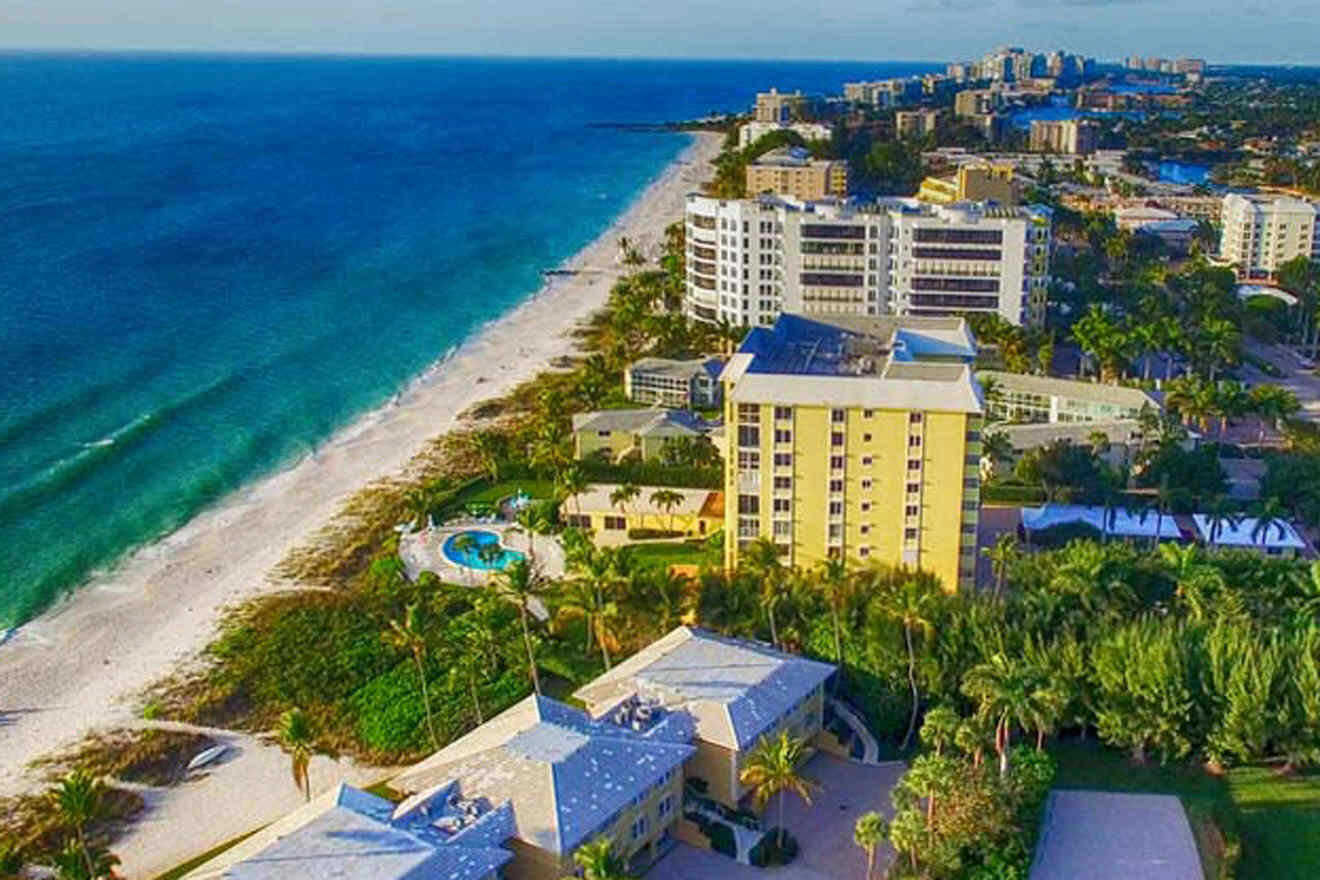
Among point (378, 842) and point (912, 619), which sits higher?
point (912, 619)

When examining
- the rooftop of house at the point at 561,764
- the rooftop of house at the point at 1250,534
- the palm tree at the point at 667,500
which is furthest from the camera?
the palm tree at the point at 667,500

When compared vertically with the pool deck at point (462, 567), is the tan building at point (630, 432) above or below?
above

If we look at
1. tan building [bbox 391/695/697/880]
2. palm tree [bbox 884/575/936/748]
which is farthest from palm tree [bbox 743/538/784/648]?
tan building [bbox 391/695/697/880]

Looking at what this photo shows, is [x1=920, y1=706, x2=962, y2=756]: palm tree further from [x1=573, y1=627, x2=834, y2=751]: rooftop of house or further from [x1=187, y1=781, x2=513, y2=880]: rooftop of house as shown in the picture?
A: [x1=187, y1=781, x2=513, y2=880]: rooftop of house

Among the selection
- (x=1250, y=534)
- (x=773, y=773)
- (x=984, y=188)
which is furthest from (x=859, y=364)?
(x=984, y=188)

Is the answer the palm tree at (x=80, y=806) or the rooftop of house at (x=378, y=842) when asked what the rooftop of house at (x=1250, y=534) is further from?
the palm tree at (x=80, y=806)

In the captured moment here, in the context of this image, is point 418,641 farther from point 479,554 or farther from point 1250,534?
point 1250,534

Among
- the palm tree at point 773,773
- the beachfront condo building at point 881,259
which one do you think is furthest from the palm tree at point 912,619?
the beachfront condo building at point 881,259
